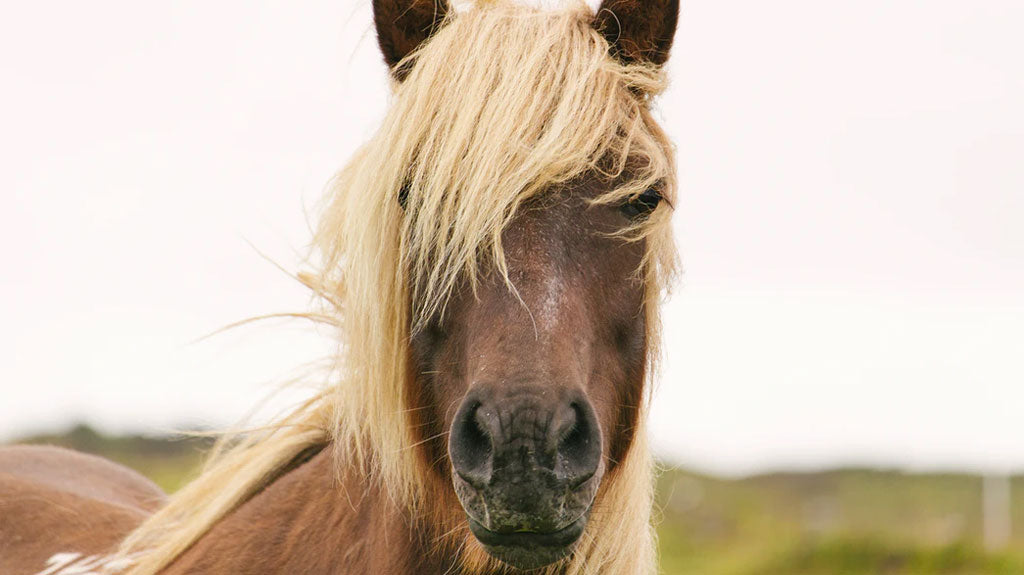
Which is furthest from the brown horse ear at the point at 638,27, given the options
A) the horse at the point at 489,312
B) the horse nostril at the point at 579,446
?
the horse nostril at the point at 579,446

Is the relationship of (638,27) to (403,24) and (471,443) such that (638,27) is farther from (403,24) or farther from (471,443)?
(471,443)

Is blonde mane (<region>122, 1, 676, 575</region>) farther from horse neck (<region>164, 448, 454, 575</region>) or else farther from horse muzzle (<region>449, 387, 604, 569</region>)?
horse muzzle (<region>449, 387, 604, 569</region>)

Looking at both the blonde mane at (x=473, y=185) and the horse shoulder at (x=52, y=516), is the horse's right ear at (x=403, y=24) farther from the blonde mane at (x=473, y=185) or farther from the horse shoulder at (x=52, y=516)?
the horse shoulder at (x=52, y=516)

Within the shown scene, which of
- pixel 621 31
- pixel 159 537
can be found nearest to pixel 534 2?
pixel 621 31

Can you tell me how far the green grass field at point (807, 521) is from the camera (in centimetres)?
1262

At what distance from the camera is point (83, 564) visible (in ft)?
11.9

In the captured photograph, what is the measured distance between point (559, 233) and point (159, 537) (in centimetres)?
196

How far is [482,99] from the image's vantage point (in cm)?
277

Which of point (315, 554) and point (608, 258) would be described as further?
point (315, 554)

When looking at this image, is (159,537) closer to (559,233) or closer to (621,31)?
(559,233)

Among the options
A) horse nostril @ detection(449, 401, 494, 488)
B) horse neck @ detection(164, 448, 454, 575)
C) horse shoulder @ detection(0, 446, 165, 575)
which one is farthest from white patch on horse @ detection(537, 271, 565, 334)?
horse shoulder @ detection(0, 446, 165, 575)

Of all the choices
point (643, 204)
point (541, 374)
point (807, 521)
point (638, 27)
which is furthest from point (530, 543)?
point (807, 521)

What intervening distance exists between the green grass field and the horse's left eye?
4.42 ft

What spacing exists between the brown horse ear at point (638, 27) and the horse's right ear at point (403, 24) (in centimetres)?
50
